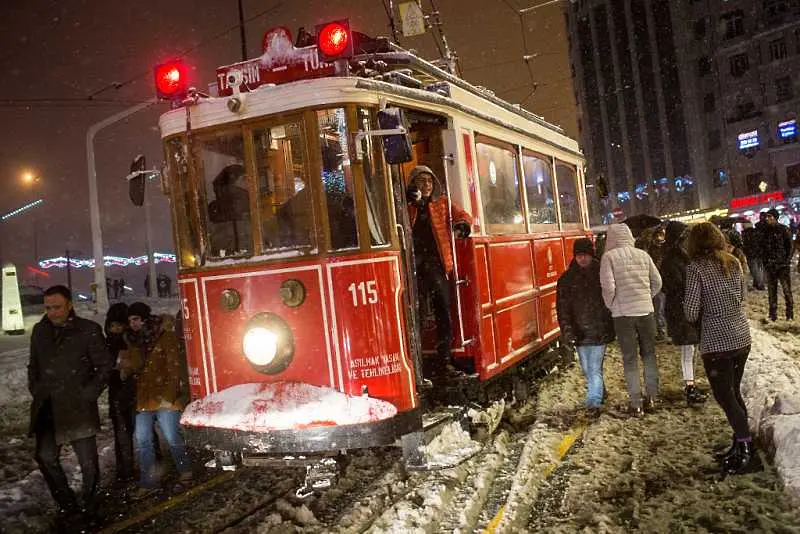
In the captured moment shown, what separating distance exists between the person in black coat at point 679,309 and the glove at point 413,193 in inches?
115

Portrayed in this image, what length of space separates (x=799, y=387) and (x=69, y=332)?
6364mm

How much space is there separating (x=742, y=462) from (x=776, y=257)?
7769 mm

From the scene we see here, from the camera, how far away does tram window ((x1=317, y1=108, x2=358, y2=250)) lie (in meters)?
5.25

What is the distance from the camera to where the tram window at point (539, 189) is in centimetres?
842

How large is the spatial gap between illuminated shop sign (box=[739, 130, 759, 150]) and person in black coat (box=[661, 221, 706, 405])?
2102 inches

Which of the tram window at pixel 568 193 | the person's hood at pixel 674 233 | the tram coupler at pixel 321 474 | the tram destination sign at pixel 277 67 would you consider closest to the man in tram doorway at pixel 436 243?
the tram destination sign at pixel 277 67

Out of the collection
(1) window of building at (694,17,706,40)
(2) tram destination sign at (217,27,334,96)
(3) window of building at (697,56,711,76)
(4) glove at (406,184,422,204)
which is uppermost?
(1) window of building at (694,17,706,40)

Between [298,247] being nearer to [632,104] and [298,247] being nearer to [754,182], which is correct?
[754,182]

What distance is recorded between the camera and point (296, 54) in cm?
554

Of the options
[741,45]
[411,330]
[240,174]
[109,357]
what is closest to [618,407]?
[411,330]

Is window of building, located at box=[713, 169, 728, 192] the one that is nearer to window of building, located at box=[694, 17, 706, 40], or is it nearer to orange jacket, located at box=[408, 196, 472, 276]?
window of building, located at box=[694, 17, 706, 40]

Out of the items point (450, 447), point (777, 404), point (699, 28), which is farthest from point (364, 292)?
point (699, 28)

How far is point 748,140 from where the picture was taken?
54.2m

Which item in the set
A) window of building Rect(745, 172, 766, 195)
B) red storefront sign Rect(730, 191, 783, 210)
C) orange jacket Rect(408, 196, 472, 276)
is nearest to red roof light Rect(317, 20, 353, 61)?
orange jacket Rect(408, 196, 472, 276)
